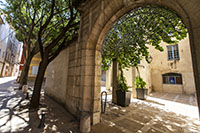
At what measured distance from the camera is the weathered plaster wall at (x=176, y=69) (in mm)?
10781

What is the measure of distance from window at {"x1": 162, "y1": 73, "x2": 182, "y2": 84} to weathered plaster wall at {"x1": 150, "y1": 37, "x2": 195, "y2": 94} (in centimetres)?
45

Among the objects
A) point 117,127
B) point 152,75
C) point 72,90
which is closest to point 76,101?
point 72,90

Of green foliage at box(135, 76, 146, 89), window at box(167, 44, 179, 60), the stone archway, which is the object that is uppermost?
Result: window at box(167, 44, 179, 60)

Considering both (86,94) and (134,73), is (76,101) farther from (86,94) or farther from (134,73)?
(134,73)

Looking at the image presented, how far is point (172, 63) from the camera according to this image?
39.7 feet

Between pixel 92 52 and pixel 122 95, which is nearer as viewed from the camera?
pixel 92 52

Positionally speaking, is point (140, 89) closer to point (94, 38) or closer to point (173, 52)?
point (94, 38)

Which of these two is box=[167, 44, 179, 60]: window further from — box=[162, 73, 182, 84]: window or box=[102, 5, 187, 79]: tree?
box=[102, 5, 187, 79]: tree

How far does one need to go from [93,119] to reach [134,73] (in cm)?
607

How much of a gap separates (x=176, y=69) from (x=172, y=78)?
1.36 m

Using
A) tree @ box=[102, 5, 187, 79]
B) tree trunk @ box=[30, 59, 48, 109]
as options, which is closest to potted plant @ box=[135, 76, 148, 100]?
tree @ box=[102, 5, 187, 79]

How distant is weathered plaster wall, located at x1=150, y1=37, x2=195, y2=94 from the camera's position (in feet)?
35.4

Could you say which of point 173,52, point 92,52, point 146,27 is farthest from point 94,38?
point 173,52

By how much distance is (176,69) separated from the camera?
11703 millimetres
